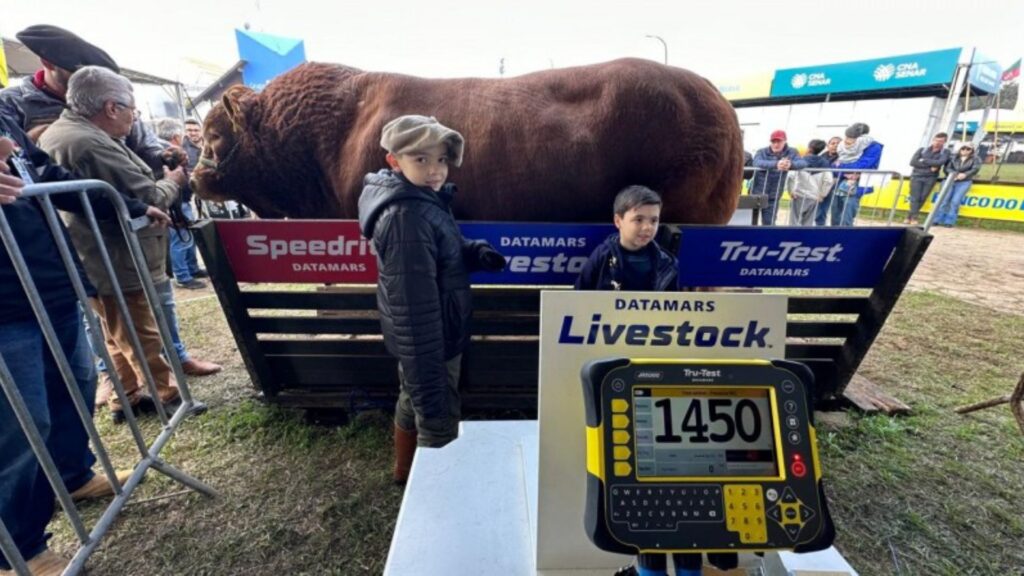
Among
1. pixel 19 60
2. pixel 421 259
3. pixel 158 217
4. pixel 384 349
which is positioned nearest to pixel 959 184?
pixel 384 349

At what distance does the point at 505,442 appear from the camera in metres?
1.89

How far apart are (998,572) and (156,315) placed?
368 centimetres

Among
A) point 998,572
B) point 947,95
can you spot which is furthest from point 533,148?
point 947,95

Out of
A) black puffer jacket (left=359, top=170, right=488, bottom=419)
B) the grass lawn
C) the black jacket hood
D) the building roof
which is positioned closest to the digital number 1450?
black puffer jacket (left=359, top=170, right=488, bottom=419)

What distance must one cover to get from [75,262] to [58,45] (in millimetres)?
1622

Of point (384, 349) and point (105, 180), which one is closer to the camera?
point (105, 180)

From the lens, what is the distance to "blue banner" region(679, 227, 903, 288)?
2320 millimetres

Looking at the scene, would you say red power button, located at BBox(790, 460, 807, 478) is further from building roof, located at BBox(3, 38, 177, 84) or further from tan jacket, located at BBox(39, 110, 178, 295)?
building roof, located at BBox(3, 38, 177, 84)

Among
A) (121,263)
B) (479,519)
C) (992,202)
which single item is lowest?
(479,519)

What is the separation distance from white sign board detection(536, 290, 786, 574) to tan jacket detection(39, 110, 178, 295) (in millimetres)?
2396

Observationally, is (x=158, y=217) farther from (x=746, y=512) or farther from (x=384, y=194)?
(x=746, y=512)

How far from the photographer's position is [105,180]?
235 cm

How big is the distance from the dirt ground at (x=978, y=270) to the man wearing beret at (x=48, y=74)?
8.06 metres

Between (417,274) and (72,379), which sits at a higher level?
(417,274)
